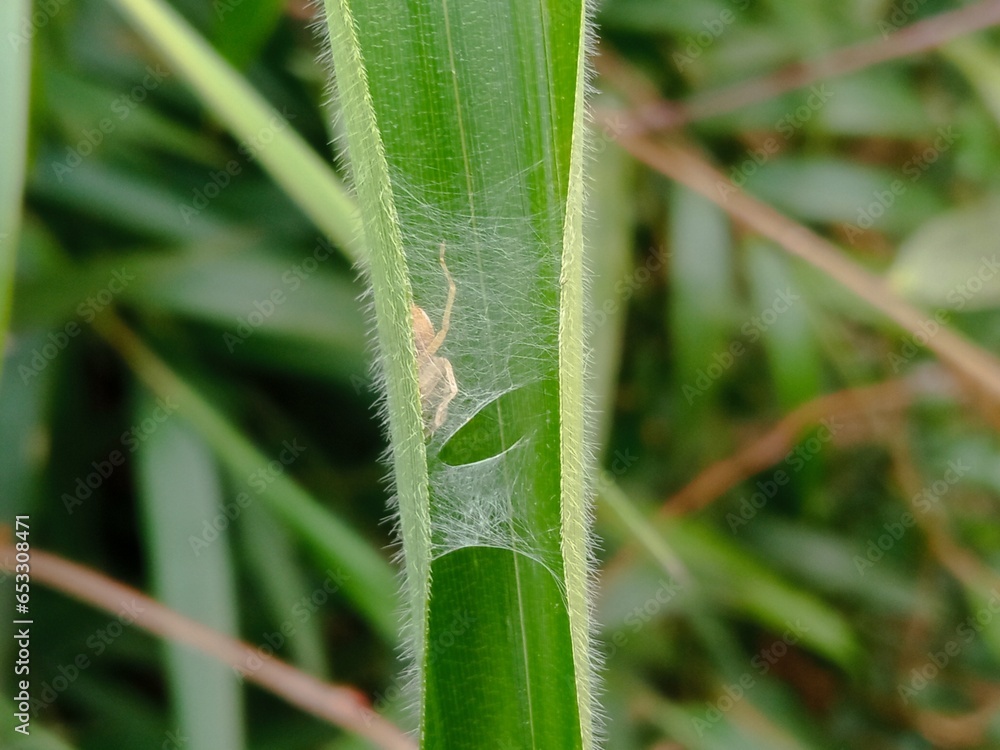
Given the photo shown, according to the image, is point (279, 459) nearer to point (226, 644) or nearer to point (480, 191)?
point (226, 644)

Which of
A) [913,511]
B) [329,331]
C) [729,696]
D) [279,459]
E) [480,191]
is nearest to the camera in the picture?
[480,191]

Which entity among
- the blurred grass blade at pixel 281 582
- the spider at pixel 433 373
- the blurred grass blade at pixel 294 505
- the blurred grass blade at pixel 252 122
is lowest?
the blurred grass blade at pixel 281 582

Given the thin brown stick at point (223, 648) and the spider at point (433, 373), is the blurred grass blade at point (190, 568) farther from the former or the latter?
the spider at point (433, 373)

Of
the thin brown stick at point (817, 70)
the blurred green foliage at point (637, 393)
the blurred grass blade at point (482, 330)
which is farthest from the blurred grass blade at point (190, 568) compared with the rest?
the thin brown stick at point (817, 70)

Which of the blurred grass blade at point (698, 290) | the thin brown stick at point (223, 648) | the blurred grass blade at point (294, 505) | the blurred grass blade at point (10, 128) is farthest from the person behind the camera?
the blurred grass blade at point (698, 290)

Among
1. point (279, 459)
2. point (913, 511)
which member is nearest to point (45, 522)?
point (279, 459)

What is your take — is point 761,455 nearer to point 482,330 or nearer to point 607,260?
point 607,260
